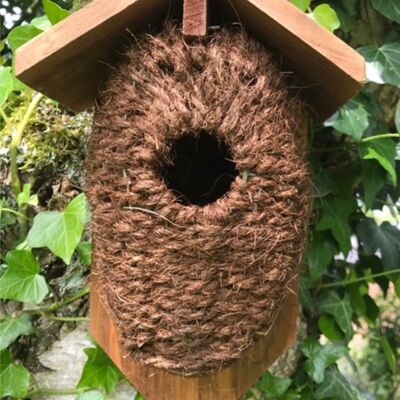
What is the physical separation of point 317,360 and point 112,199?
1.77 ft

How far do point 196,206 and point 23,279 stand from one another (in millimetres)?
351

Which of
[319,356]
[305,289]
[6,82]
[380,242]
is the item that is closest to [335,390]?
[319,356]

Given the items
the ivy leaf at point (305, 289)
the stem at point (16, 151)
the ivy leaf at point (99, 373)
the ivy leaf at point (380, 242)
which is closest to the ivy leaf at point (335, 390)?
the ivy leaf at point (305, 289)

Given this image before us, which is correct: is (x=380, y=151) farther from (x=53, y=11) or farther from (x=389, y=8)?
(x=53, y=11)

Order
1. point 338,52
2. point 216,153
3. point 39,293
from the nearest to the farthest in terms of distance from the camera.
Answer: point 338,52
point 39,293
point 216,153

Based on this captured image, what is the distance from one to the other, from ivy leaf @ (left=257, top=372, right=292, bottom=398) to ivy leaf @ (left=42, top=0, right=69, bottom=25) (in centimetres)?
70

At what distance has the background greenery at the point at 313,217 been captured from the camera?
1.05 metres

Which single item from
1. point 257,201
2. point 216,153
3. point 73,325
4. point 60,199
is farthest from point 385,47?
point 73,325

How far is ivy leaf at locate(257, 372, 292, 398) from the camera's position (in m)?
1.17

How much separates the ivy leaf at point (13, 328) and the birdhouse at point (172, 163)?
24 cm

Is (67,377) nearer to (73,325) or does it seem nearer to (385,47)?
(73,325)

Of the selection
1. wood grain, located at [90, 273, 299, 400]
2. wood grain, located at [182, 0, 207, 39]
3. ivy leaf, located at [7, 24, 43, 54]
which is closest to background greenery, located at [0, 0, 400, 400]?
Result: ivy leaf, located at [7, 24, 43, 54]

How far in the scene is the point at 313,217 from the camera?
3.68ft

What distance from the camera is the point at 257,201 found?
2.64 ft
